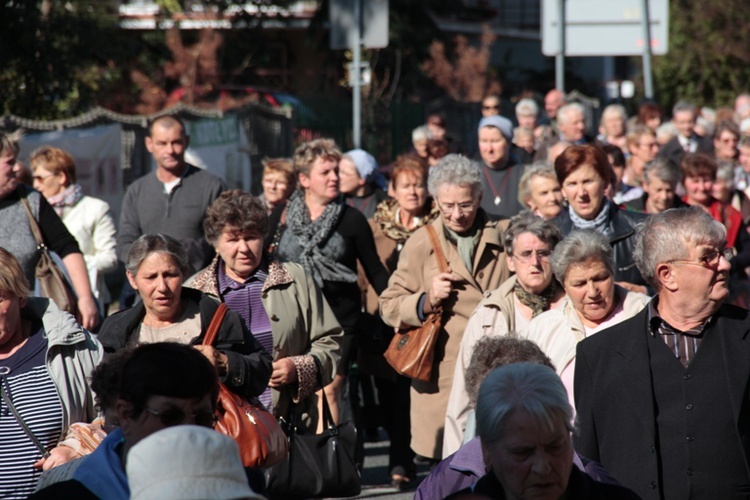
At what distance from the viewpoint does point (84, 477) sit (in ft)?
11.9

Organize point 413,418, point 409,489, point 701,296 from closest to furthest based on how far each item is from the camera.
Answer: point 701,296, point 413,418, point 409,489

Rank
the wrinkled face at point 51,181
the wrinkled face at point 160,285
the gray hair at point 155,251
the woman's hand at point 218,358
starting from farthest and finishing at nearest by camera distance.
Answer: the wrinkled face at point 51,181
the gray hair at point 155,251
the wrinkled face at point 160,285
the woman's hand at point 218,358

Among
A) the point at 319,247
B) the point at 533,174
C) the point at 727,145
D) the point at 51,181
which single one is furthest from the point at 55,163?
the point at 727,145

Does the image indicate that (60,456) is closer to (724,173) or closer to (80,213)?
(80,213)

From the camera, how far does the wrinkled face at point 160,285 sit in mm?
5515

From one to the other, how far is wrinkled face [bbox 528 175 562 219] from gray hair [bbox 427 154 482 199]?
101 cm

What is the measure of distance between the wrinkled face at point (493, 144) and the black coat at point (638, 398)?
541cm

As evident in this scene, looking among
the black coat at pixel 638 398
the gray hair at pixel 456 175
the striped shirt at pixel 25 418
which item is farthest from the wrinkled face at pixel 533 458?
the gray hair at pixel 456 175

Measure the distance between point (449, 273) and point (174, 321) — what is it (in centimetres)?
198

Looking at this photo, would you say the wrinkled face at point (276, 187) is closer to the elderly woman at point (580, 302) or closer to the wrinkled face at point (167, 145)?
the wrinkled face at point (167, 145)

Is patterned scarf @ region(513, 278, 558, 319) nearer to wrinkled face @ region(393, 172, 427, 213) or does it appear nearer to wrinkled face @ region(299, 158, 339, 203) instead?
wrinkled face @ region(299, 158, 339, 203)

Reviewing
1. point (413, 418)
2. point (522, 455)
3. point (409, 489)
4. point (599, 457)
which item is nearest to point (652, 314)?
point (599, 457)

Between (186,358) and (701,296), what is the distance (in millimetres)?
1983

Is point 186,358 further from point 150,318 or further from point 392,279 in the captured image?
point 392,279
